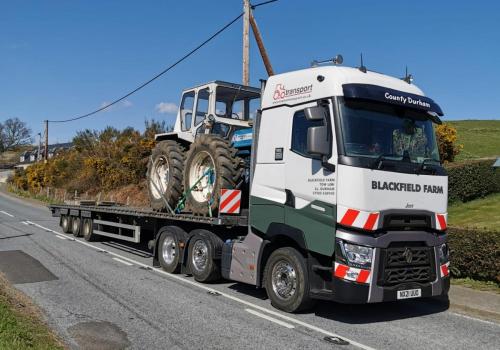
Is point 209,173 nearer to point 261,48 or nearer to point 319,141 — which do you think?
point 319,141

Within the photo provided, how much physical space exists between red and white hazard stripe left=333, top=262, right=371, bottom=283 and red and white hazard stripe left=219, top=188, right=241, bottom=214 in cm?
269

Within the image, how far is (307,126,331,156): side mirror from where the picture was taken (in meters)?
6.36

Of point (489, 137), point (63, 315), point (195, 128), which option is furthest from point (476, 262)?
point (489, 137)

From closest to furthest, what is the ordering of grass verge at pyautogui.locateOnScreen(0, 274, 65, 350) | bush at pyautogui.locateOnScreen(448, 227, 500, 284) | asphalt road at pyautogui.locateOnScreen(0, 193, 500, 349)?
grass verge at pyautogui.locateOnScreen(0, 274, 65, 350) < asphalt road at pyautogui.locateOnScreen(0, 193, 500, 349) < bush at pyautogui.locateOnScreen(448, 227, 500, 284)

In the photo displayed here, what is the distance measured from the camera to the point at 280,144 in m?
7.33

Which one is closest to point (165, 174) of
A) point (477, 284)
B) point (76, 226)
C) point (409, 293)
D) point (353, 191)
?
point (353, 191)

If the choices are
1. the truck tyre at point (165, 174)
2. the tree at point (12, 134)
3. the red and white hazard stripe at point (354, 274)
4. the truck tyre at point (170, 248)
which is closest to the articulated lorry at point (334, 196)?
the red and white hazard stripe at point (354, 274)

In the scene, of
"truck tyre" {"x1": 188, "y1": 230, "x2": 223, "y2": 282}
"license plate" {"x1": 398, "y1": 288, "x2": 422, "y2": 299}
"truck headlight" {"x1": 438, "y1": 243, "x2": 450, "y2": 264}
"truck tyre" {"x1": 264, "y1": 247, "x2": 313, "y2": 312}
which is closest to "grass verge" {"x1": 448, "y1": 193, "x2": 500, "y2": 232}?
"truck headlight" {"x1": 438, "y1": 243, "x2": 450, "y2": 264}

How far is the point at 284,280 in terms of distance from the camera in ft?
23.1

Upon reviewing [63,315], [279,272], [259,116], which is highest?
[259,116]

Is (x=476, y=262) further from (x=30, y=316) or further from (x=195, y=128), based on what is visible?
(x=30, y=316)

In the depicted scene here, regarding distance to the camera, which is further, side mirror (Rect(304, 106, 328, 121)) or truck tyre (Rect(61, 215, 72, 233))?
truck tyre (Rect(61, 215, 72, 233))

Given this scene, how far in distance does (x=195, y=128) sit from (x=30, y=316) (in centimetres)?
508

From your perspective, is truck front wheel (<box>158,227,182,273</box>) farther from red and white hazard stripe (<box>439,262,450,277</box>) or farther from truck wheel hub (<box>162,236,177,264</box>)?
red and white hazard stripe (<box>439,262,450,277</box>)
